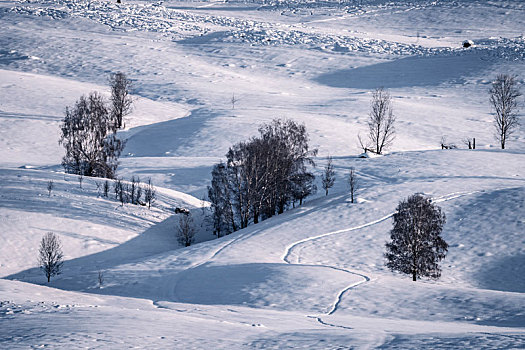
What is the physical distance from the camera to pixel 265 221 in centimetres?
3572

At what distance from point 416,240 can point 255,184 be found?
41.0 feet

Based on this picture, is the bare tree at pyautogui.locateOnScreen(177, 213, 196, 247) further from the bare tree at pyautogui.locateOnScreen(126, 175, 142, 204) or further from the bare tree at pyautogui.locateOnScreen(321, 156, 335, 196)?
the bare tree at pyautogui.locateOnScreen(321, 156, 335, 196)

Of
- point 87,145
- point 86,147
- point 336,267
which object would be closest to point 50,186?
point 86,147

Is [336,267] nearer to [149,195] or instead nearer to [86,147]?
[149,195]

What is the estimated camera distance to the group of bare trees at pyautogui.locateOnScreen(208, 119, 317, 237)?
3616 centimetres

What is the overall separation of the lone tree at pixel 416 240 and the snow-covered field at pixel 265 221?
3.56 feet

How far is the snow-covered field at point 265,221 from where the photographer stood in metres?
17.0

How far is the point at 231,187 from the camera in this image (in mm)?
37250

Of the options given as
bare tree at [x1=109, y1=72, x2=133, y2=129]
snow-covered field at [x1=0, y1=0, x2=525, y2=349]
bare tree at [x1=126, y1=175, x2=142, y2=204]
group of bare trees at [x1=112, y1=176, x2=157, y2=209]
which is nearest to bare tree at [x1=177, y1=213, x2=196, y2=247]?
snow-covered field at [x1=0, y1=0, x2=525, y2=349]

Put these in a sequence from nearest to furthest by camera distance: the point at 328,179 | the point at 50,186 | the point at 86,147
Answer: the point at 50,186
the point at 328,179
the point at 86,147

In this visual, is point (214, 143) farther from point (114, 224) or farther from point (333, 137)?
point (114, 224)

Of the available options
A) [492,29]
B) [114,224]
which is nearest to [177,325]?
[114,224]

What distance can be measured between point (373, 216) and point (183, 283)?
519 inches

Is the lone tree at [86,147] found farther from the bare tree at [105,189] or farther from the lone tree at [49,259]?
the lone tree at [49,259]
